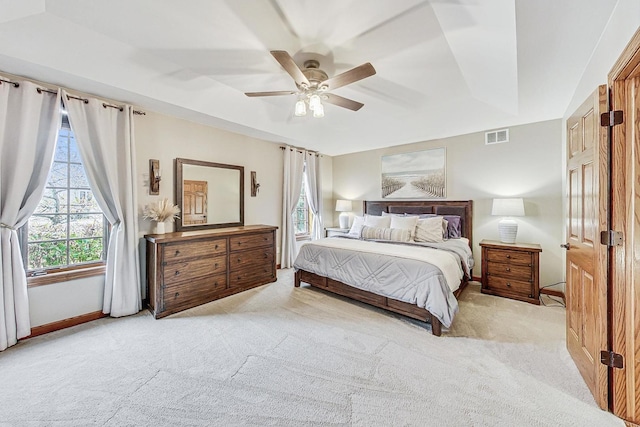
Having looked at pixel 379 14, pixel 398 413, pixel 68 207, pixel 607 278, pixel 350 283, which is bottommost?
pixel 398 413

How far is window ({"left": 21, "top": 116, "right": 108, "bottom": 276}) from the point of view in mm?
2529

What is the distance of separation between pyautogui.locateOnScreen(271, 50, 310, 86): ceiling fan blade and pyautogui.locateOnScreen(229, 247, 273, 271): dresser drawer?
7.93ft

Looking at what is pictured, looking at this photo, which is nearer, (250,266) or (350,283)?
(350,283)

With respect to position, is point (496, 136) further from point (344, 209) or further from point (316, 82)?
point (316, 82)

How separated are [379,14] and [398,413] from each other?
8.75ft

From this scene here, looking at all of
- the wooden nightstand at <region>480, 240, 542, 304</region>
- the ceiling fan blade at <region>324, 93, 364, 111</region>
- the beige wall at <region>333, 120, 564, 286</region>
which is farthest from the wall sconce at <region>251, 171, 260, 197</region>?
the wooden nightstand at <region>480, 240, 542, 304</region>

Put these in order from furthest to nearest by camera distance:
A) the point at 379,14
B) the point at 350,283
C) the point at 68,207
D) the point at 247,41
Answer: the point at 350,283
the point at 68,207
the point at 247,41
the point at 379,14

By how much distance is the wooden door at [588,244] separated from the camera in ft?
5.14

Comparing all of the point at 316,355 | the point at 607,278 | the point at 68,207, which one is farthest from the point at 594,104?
the point at 68,207

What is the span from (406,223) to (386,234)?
403mm

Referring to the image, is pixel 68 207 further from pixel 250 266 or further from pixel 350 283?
pixel 350 283

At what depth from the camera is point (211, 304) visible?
10.6ft

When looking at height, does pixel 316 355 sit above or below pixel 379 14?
below

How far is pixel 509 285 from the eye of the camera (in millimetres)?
3348
